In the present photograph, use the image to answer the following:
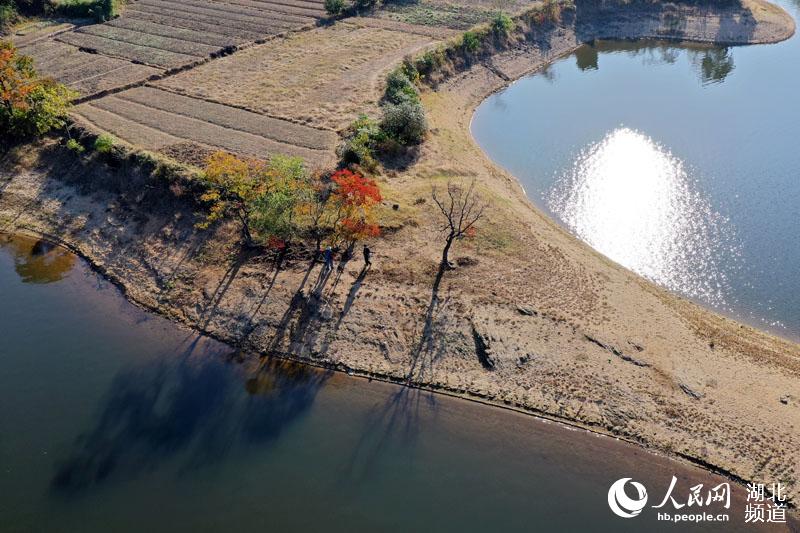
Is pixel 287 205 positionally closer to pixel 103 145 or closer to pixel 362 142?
pixel 362 142

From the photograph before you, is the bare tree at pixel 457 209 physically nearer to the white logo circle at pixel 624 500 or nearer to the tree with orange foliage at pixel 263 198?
the tree with orange foliage at pixel 263 198

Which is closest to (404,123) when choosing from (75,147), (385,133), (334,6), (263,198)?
(385,133)

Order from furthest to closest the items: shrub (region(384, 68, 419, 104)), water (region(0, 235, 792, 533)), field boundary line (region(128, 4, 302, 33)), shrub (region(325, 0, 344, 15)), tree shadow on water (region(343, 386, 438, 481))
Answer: shrub (region(325, 0, 344, 15)) < field boundary line (region(128, 4, 302, 33)) < shrub (region(384, 68, 419, 104)) < tree shadow on water (region(343, 386, 438, 481)) < water (region(0, 235, 792, 533))

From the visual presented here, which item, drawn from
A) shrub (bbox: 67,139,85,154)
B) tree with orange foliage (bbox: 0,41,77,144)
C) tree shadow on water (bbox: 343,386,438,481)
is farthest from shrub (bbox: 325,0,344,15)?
tree shadow on water (bbox: 343,386,438,481)

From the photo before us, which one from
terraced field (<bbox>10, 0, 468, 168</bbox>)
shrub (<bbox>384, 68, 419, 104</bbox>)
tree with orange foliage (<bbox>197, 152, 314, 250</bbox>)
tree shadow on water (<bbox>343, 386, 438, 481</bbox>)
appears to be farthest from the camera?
shrub (<bbox>384, 68, 419, 104</bbox>)

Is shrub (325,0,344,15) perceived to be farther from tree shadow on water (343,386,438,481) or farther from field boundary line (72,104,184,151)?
tree shadow on water (343,386,438,481)

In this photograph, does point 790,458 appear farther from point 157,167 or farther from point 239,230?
point 157,167

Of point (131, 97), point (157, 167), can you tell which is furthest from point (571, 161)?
point (131, 97)
